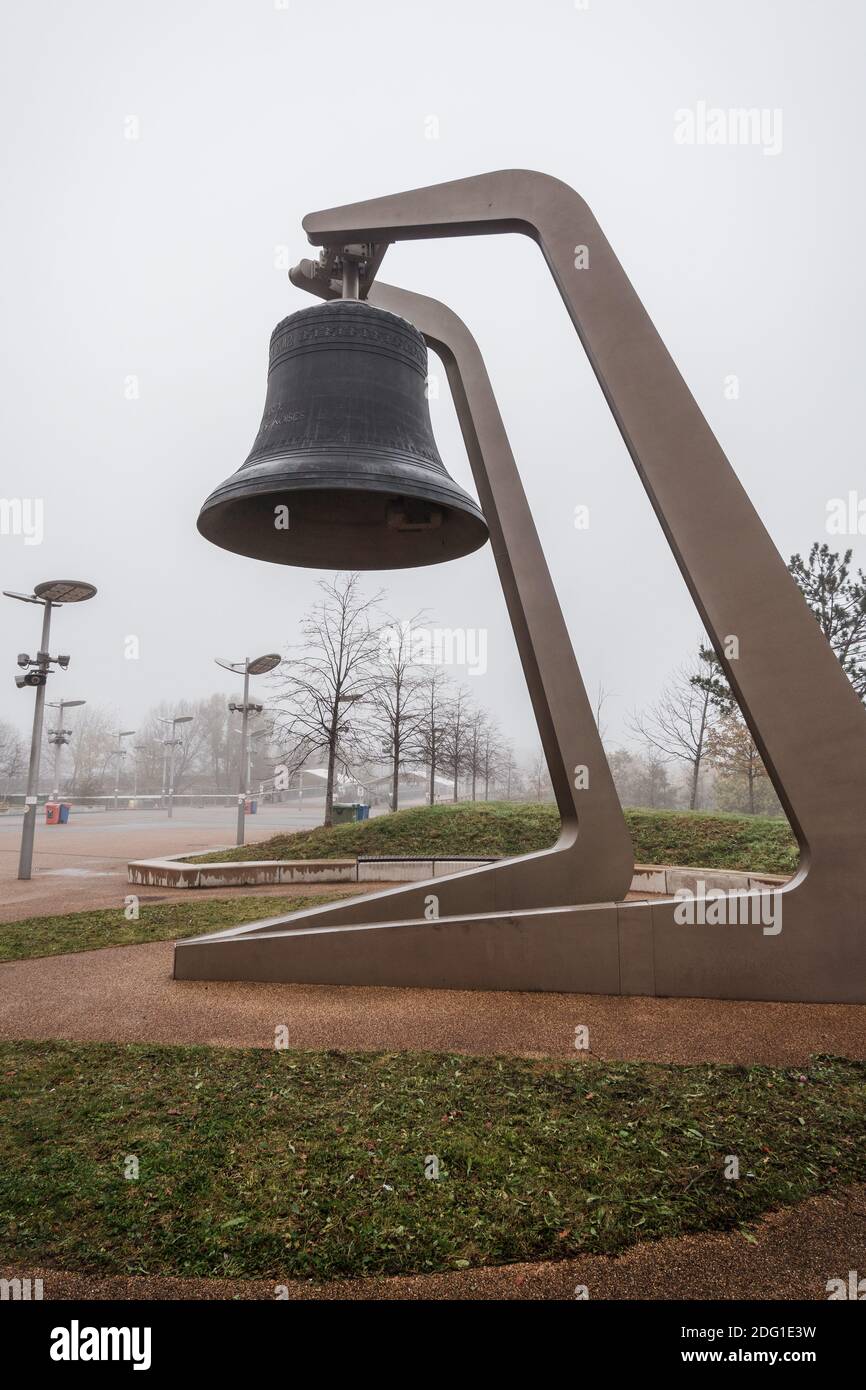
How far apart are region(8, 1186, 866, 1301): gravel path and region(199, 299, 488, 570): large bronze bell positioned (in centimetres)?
350

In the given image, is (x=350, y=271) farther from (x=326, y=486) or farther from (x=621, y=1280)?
(x=621, y=1280)

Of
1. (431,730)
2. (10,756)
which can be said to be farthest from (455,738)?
(10,756)

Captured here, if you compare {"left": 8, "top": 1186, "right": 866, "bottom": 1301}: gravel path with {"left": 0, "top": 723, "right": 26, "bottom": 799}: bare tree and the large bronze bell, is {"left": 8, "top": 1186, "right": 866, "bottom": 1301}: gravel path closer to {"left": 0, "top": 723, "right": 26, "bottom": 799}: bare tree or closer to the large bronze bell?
the large bronze bell

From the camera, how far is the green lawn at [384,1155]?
233cm

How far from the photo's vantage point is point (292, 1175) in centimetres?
273

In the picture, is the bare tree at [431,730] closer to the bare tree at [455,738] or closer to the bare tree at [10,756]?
the bare tree at [455,738]

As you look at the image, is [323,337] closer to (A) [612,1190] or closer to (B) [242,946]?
(B) [242,946]

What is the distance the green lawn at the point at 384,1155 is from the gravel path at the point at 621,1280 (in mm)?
51

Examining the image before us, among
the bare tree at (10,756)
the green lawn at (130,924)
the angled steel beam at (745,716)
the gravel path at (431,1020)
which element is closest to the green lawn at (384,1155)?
the gravel path at (431,1020)

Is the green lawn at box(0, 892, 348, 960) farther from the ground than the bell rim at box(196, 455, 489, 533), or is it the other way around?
the bell rim at box(196, 455, 489, 533)

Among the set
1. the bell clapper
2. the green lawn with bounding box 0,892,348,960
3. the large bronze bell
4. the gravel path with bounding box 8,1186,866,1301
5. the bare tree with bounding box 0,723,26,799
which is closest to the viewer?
the gravel path with bounding box 8,1186,866,1301

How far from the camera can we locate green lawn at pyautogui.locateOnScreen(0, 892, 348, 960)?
713cm

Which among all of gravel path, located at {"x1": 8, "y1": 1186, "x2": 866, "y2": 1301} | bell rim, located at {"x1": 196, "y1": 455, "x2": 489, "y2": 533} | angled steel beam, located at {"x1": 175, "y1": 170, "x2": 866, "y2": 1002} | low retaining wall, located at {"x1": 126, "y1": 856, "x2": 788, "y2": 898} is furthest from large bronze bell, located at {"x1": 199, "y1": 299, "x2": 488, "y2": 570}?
low retaining wall, located at {"x1": 126, "y1": 856, "x2": 788, "y2": 898}

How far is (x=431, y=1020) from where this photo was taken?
4.68 meters
